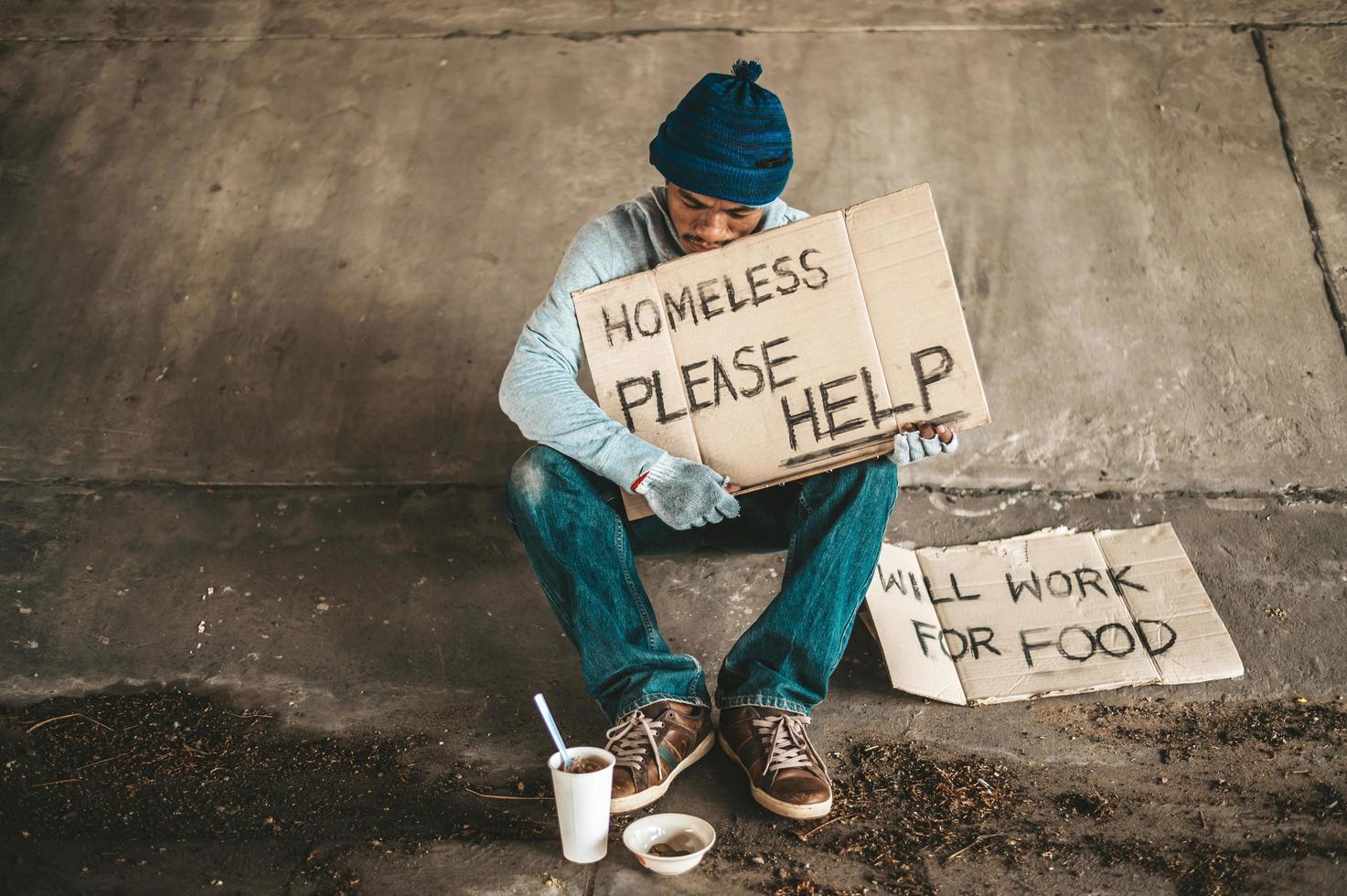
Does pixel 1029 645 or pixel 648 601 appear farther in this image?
pixel 1029 645

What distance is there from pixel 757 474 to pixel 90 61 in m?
2.65

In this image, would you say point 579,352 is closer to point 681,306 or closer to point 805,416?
point 681,306

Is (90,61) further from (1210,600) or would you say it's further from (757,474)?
(1210,600)

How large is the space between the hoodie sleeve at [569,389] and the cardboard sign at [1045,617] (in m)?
0.60

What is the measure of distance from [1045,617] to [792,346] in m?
0.79

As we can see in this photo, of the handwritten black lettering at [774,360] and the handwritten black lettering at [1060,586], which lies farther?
the handwritten black lettering at [1060,586]

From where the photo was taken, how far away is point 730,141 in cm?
157

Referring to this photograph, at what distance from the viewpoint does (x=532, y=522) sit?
161 cm

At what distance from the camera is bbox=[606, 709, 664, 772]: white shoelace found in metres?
1.47

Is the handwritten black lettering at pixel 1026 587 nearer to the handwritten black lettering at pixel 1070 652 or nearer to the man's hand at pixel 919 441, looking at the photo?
the handwritten black lettering at pixel 1070 652

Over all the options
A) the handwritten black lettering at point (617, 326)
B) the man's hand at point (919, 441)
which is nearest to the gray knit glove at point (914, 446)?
the man's hand at point (919, 441)

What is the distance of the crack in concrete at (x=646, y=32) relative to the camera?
2.82 meters

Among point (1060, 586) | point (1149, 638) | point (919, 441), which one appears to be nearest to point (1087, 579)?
point (1060, 586)

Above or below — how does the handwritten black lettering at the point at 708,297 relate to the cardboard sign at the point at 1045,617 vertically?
above
